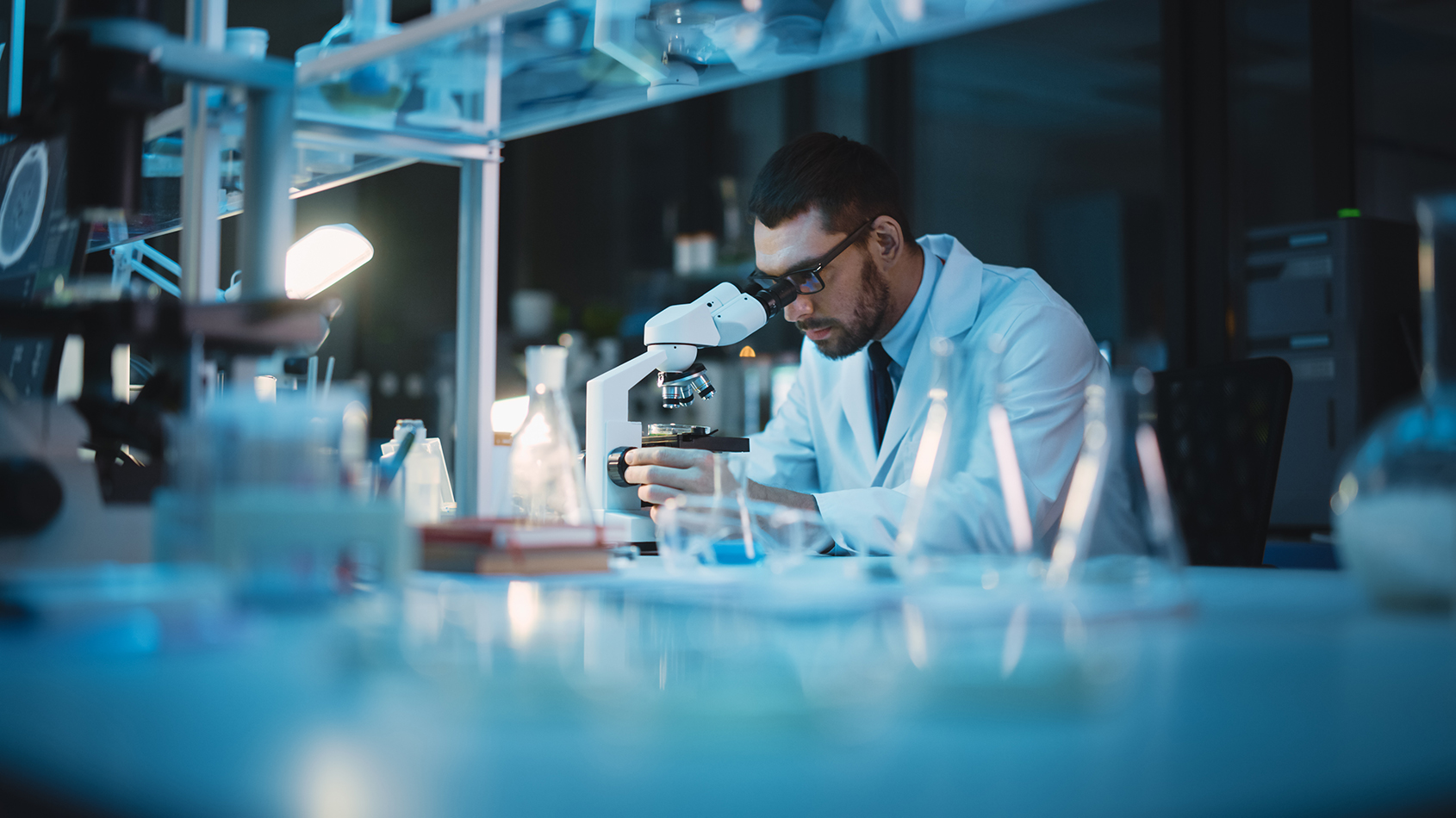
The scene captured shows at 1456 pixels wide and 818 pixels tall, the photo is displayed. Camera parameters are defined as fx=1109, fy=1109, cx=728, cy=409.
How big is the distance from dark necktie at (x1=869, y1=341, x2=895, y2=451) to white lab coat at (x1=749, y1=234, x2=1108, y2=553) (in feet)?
0.06

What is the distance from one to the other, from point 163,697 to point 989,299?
6.36 feet

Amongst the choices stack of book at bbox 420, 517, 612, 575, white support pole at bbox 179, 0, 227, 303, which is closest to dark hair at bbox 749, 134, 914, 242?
white support pole at bbox 179, 0, 227, 303

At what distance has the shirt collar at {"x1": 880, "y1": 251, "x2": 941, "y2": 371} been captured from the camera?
239 centimetres

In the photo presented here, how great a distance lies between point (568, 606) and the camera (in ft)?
2.97

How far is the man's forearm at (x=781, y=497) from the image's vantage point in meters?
1.88

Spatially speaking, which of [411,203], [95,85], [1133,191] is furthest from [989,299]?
[411,203]

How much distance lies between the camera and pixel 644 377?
1.88 metres

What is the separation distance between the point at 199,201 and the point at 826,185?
129 cm

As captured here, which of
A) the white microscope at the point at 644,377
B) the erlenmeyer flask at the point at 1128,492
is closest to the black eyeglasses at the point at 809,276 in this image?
the white microscope at the point at 644,377

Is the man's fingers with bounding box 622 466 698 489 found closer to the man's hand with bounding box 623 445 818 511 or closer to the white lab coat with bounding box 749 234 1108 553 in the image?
the man's hand with bounding box 623 445 818 511

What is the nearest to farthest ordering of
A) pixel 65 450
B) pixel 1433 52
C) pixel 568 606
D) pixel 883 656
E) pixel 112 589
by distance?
1. pixel 883 656
2. pixel 112 589
3. pixel 568 606
4. pixel 65 450
5. pixel 1433 52

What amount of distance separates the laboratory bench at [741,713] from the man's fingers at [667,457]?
0.93m

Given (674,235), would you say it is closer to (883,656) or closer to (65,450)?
(65,450)

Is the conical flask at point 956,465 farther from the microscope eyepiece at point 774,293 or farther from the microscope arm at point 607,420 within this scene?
the microscope eyepiece at point 774,293
